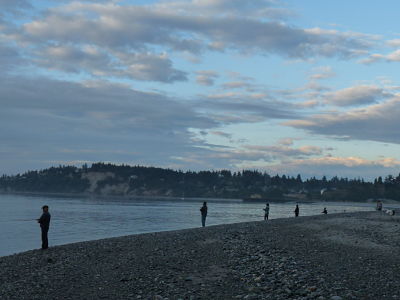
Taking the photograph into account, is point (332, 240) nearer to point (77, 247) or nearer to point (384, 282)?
point (384, 282)

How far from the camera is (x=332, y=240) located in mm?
26031

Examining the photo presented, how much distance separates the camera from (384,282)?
1410 centimetres

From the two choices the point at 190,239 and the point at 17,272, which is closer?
the point at 17,272

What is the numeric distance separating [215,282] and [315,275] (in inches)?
129

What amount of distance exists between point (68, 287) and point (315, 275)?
807cm

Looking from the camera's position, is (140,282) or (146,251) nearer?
(140,282)

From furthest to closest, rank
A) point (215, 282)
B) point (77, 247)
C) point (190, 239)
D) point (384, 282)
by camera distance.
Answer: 1. point (190, 239)
2. point (77, 247)
3. point (215, 282)
4. point (384, 282)

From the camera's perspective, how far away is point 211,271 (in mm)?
16781

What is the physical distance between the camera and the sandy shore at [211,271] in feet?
44.4

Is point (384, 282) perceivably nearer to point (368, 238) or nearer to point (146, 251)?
point (146, 251)

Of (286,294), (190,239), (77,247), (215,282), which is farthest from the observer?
(190,239)

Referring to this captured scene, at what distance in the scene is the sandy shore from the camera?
13.5 m

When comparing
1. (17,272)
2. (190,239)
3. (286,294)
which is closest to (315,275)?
(286,294)

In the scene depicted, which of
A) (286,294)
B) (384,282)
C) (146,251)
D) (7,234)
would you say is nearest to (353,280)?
(384,282)
